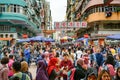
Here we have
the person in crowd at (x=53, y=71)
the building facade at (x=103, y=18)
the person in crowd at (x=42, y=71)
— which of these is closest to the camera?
the person in crowd at (x=42, y=71)

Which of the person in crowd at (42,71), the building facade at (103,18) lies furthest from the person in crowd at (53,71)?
the building facade at (103,18)

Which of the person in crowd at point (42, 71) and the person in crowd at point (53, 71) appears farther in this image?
the person in crowd at point (53, 71)

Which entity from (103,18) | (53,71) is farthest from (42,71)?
(103,18)

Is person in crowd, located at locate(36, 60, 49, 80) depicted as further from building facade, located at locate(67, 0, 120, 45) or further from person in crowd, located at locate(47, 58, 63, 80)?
building facade, located at locate(67, 0, 120, 45)

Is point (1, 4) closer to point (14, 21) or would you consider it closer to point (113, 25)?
point (14, 21)

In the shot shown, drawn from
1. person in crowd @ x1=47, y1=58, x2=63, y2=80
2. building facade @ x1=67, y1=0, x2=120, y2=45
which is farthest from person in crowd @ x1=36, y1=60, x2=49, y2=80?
building facade @ x1=67, y1=0, x2=120, y2=45

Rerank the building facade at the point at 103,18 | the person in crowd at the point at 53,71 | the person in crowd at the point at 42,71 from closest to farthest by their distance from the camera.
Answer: the person in crowd at the point at 42,71, the person in crowd at the point at 53,71, the building facade at the point at 103,18

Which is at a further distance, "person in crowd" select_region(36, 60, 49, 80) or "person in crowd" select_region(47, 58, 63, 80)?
"person in crowd" select_region(47, 58, 63, 80)

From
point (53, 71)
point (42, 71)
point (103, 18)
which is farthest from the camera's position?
point (103, 18)

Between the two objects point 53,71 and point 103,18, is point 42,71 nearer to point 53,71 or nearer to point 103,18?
point 53,71

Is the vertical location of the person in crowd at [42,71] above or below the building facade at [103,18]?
below

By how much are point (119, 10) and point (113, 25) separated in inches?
122

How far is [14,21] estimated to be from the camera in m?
56.0

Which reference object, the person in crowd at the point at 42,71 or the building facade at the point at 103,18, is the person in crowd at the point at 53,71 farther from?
the building facade at the point at 103,18
